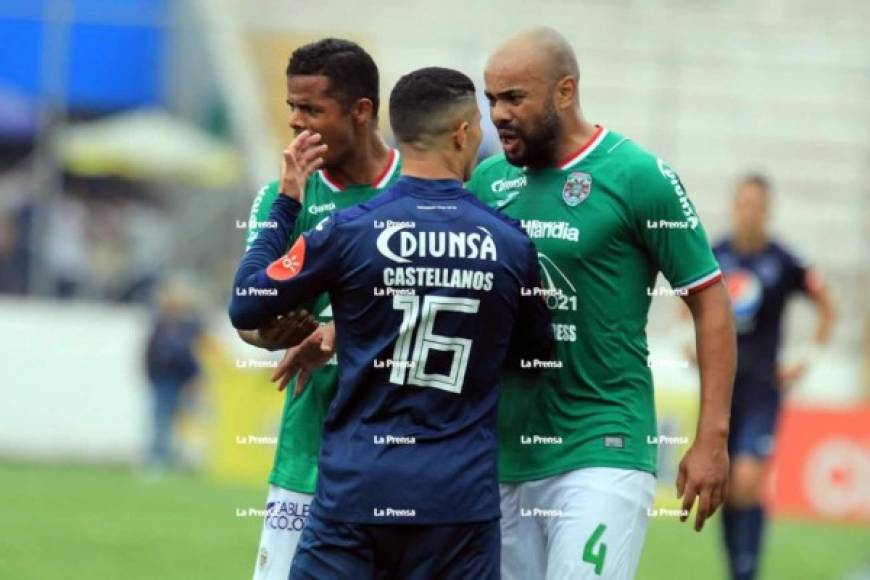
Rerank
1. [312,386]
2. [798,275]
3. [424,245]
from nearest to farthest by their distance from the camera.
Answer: [424,245]
[312,386]
[798,275]

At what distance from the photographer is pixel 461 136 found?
526cm

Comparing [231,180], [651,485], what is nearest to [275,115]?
[231,180]

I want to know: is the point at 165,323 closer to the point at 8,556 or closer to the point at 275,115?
the point at 275,115

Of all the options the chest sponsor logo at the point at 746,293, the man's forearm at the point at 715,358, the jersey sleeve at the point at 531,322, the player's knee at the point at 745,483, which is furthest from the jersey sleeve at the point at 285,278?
the chest sponsor logo at the point at 746,293

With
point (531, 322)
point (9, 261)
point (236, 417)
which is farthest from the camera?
point (9, 261)

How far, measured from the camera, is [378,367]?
5.12 metres

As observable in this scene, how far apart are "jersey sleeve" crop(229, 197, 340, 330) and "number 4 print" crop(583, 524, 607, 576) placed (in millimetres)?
1188

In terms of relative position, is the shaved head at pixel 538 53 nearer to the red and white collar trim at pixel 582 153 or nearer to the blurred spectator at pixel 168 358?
the red and white collar trim at pixel 582 153

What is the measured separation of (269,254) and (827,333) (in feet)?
23.5

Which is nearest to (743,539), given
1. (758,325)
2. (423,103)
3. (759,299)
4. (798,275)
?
(758,325)

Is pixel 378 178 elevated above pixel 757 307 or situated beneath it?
elevated above

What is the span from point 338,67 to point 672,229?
1.16 metres

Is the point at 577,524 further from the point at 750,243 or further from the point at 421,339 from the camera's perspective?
the point at 750,243

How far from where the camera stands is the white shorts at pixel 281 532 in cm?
585
